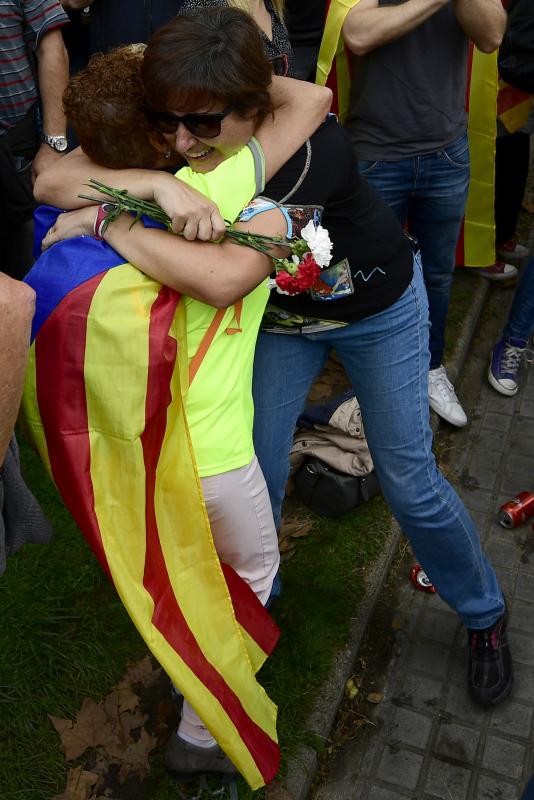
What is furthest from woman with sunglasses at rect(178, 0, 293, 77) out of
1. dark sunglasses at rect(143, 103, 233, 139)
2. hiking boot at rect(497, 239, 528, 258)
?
hiking boot at rect(497, 239, 528, 258)

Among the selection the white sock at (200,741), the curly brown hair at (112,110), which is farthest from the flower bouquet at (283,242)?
the white sock at (200,741)

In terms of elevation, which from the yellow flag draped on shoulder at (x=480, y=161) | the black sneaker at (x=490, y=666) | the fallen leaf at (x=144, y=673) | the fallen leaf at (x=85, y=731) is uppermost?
the yellow flag draped on shoulder at (x=480, y=161)

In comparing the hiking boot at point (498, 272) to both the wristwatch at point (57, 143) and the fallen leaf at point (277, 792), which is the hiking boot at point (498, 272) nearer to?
the wristwatch at point (57, 143)

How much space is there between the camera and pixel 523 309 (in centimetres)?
438

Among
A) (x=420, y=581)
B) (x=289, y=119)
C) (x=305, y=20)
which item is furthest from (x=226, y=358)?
(x=305, y=20)

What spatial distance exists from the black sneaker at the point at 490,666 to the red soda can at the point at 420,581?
40cm

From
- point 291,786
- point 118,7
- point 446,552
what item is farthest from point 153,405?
point 118,7

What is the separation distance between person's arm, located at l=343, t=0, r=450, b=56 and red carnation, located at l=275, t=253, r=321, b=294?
160cm

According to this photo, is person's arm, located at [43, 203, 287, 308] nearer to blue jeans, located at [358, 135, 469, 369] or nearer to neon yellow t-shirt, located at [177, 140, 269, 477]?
neon yellow t-shirt, located at [177, 140, 269, 477]

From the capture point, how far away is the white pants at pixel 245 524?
2236 millimetres

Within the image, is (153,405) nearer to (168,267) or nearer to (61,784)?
(168,267)

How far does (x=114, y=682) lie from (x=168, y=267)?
171 cm

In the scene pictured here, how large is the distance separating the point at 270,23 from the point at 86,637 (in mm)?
2259

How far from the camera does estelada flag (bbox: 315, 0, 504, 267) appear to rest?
3.60 m
